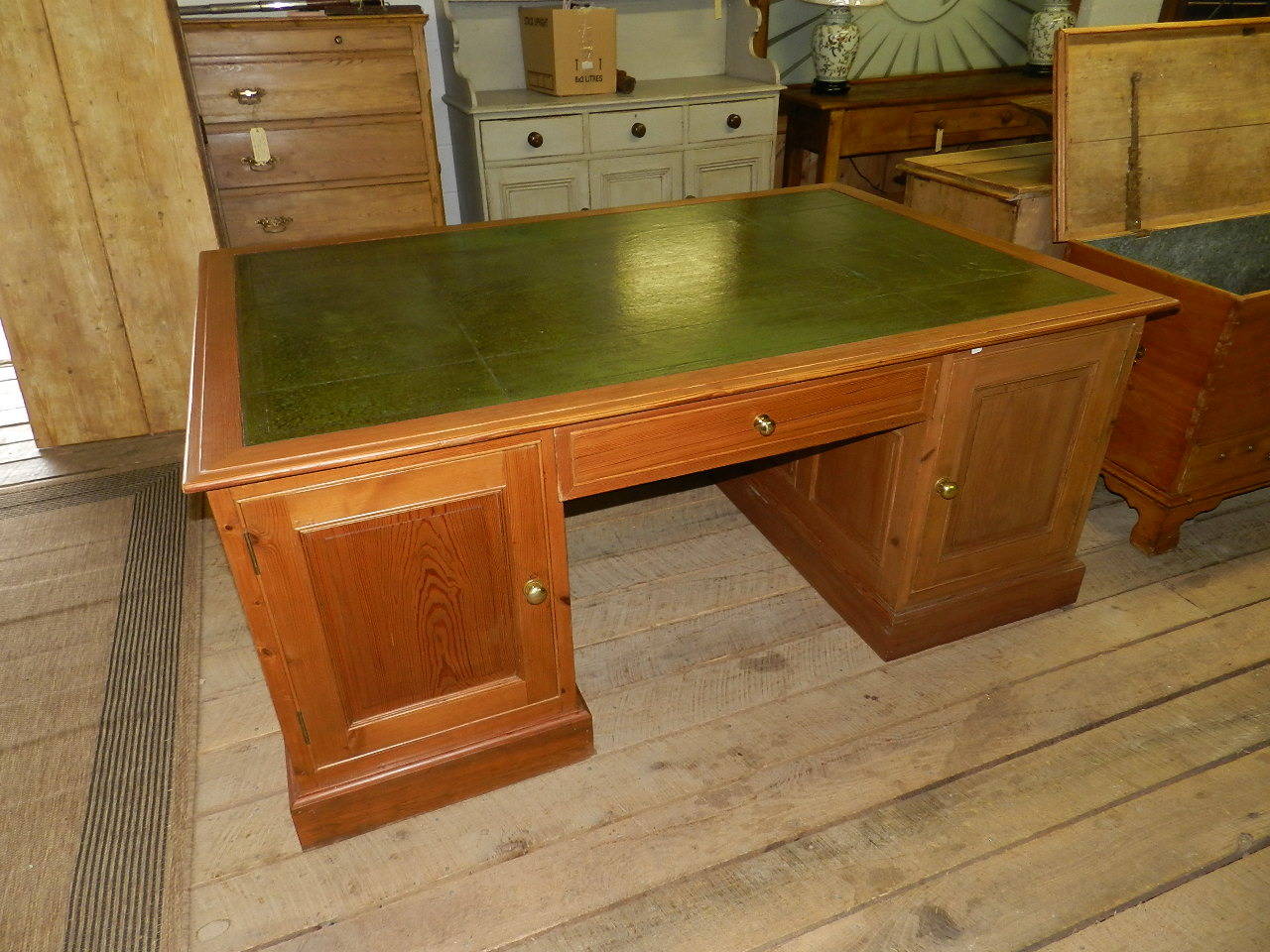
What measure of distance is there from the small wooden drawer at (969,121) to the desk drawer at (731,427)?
8.74ft

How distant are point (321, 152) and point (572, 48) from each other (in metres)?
1.00

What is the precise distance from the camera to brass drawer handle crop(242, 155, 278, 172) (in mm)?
2779

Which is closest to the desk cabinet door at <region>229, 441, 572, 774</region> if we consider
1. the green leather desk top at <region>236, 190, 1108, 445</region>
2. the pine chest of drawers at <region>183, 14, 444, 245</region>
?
the green leather desk top at <region>236, 190, 1108, 445</region>

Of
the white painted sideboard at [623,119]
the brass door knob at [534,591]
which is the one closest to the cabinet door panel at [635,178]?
the white painted sideboard at [623,119]

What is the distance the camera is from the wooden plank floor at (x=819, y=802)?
1433mm

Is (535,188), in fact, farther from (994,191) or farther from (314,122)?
(994,191)

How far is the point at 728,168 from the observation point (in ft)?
11.5

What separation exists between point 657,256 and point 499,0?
2057 millimetres

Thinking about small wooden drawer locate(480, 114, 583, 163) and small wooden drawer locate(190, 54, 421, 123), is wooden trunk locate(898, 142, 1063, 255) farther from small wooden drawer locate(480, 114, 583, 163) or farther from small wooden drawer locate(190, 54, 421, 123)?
small wooden drawer locate(190, 54, 421, 123)

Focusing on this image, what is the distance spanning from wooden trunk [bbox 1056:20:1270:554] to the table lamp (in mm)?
1582

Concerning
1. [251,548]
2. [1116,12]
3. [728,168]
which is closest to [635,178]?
[728,168]

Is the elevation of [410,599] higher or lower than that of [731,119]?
lower

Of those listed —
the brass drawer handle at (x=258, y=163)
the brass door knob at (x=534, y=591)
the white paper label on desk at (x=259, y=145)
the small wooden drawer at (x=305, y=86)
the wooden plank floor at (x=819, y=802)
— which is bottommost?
the wooden plank floor at (x=819, y=802)

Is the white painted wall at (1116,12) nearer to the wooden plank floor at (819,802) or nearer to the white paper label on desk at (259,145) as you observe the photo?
the wooden plank floor at (819,802)
